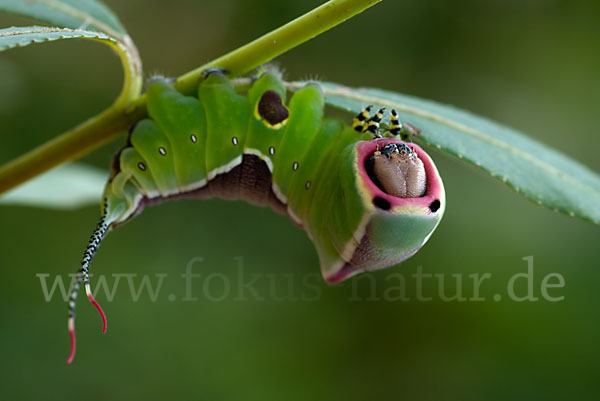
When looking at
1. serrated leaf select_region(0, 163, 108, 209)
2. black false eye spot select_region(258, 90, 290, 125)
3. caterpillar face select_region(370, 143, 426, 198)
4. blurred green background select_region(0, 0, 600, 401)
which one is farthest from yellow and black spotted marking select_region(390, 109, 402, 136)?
blurred green background select_region(0, 0, 600, 401)

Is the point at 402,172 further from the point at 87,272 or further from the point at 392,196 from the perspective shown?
the point at 87,272

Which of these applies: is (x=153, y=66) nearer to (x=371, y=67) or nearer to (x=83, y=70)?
(x=83, y=70)

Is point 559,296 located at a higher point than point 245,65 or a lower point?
lower

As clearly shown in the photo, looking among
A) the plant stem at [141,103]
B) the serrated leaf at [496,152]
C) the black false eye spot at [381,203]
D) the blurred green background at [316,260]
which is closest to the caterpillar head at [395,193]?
the black false eye spot at [381,203]

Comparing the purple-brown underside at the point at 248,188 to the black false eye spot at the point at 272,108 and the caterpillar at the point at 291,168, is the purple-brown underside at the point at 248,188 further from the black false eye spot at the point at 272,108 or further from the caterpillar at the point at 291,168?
the black false eye spot at the point at 272,108

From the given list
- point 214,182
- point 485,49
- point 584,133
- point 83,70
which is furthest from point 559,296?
point 83,70

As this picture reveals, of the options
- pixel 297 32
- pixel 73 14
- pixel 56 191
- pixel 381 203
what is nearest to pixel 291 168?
pixel 381 203

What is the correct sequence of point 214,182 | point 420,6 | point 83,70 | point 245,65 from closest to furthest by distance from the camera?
1. point 245,65
2. point 214,182
3. point 420,6
4. point 83,70
